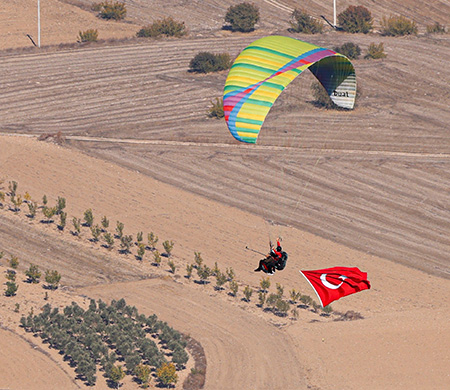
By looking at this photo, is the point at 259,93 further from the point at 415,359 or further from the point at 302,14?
the point at 302,14

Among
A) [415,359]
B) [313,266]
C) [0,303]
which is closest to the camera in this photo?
[415,359]

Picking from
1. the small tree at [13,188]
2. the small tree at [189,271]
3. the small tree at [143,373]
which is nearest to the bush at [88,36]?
the small tree at [13,188]

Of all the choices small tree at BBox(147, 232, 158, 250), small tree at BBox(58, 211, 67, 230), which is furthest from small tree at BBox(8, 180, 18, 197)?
small tree at BBox(147, 232, 158, 250)

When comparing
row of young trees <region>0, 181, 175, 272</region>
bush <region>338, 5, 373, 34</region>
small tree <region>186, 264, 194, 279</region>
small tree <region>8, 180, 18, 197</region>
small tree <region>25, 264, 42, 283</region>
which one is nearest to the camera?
small tree <region>25, 264, 42, 283</region>

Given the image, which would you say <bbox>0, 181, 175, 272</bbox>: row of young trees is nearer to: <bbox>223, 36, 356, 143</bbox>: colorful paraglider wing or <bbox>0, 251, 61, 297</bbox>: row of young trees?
<bbox>0, 251, 61, 297</bbox>: row of young trees

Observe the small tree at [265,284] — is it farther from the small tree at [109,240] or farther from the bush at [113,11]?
the bush at [113,11]

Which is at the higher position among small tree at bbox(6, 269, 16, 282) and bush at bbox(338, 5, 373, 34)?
bush at bbox(338, 5, 373, 34)

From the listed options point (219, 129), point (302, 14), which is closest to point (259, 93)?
point (219, 129)
